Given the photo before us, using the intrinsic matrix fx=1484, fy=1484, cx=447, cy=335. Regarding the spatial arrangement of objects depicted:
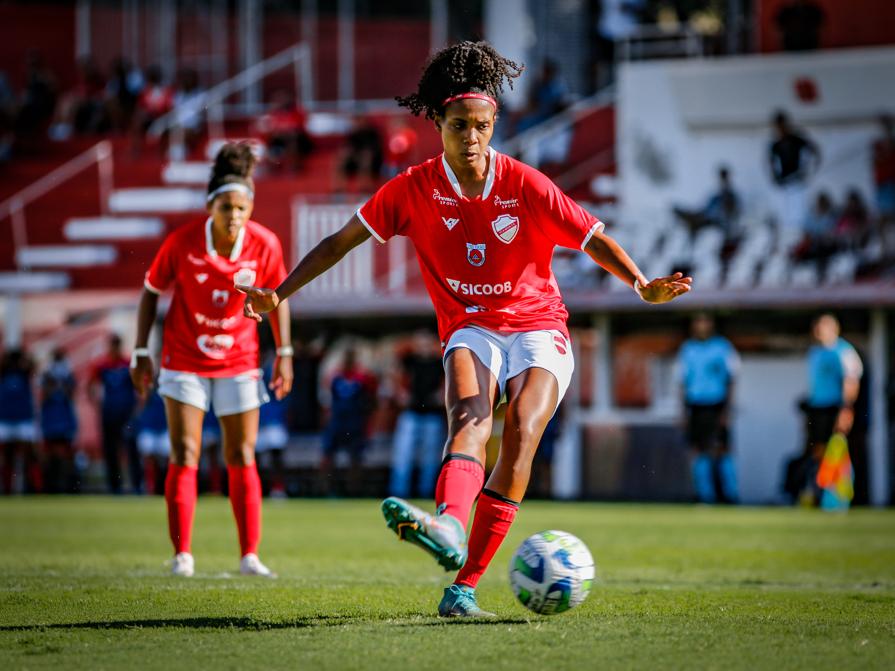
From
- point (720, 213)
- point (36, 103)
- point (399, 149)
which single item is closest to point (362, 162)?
point (399, 149)

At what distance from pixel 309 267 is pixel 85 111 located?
88.8 feet

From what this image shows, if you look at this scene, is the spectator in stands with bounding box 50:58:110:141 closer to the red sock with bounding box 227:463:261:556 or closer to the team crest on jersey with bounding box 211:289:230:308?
the team crest on jersey with bounding box 211:289:230:308

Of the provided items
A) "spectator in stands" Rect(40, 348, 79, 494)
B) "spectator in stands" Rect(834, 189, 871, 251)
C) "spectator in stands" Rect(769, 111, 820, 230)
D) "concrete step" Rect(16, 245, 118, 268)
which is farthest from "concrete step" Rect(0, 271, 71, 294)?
"spectator in stands" Rect(834, 189, 871, 251)

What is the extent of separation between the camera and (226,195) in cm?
895

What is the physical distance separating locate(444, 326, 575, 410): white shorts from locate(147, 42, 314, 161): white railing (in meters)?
25.2

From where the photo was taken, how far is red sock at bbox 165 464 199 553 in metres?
9.02

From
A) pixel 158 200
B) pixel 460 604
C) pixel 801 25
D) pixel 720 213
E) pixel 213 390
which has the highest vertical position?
pixel 801 25

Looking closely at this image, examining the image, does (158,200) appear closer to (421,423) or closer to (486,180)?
(421,423)

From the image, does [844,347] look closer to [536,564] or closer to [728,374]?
[728,374]

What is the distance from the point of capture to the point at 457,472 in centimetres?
630

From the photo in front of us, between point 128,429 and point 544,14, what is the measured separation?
14.8m

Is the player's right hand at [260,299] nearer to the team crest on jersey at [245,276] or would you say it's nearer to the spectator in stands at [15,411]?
the team crest on jersey at [245,276]

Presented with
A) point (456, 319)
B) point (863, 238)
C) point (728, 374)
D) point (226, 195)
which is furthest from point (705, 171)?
point (456, 319)

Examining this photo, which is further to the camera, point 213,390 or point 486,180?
point 213,390
